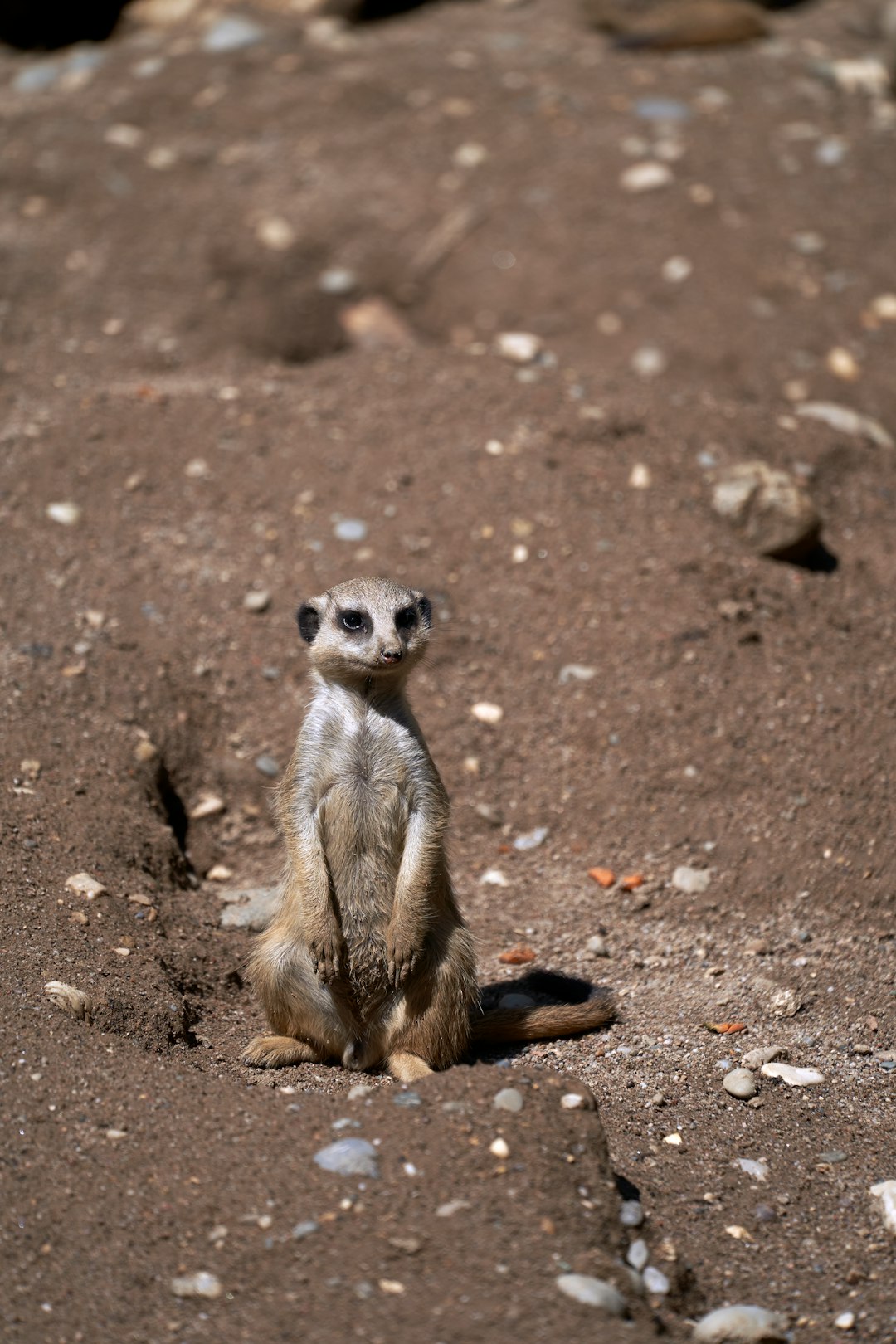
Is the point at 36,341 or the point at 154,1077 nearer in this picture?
the point at 154,1077

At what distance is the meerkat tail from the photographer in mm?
3285

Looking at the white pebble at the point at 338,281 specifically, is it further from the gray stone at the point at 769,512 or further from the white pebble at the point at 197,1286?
the white pebble at the point at 197,1286

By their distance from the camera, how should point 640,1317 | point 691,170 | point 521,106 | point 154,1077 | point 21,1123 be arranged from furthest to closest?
1. point 521,106
2. point 691,170
3. point 154,1077
4. point 21,1123
5. point 640,1317

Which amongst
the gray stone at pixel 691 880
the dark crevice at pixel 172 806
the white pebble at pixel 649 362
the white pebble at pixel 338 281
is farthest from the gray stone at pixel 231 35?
the gray stone at pixel 691 880

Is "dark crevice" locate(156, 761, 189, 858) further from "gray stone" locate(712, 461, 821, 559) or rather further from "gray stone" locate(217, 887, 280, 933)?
"gray stone" locate(712, 461, 821, 559)

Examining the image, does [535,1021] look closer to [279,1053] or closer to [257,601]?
[279,1053]

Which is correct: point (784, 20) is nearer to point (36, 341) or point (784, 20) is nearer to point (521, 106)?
point (521, 106)

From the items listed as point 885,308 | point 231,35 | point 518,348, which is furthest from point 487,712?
point 231,35

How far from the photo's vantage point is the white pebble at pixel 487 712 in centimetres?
443

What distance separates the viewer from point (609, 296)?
6363 millimetres

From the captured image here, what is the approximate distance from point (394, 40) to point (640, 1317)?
7.79 metres

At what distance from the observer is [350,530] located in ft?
15.8

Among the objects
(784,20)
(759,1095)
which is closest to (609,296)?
(784,20)

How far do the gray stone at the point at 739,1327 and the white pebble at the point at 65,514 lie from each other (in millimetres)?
3540
